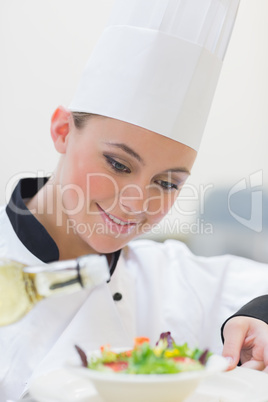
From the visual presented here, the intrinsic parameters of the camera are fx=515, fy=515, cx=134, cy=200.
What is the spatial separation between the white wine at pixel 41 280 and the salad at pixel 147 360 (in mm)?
103

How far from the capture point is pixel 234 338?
1.02 metres

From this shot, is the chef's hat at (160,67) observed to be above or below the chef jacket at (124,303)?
above

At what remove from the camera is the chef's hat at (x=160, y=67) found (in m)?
1.27

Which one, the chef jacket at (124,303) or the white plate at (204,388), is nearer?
the white plate at (204,388)

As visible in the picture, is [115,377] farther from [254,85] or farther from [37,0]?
[254,85]

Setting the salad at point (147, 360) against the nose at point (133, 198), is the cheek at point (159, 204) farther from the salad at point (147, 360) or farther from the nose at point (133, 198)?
the salad at point (147, 360)

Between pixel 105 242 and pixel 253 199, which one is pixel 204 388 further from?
pixel 253 199

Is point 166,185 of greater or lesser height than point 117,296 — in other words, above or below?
above

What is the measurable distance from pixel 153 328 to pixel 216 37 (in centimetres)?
85

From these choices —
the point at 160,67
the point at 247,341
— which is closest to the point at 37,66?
the point at 160,67

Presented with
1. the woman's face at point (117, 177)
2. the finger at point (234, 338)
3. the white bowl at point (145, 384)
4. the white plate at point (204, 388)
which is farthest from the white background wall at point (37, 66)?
→ the white bowl at point (145, 384)

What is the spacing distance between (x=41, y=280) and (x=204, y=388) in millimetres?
344

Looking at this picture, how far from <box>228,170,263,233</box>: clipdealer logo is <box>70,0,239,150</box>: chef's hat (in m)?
1.60

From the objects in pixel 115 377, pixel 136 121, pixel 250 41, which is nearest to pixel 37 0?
pixel 250 41
